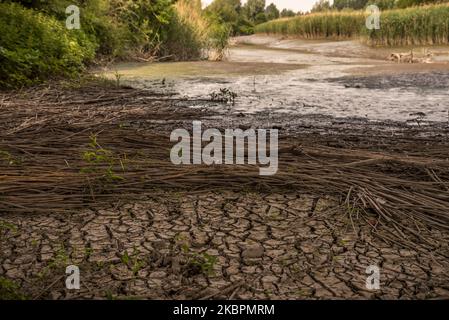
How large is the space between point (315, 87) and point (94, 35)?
600 centimetres

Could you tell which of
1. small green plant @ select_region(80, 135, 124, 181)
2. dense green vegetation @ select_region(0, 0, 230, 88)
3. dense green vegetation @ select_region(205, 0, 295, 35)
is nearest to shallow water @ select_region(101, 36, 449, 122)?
dense green vegetation @ select_region(0, 0, 230, 88)

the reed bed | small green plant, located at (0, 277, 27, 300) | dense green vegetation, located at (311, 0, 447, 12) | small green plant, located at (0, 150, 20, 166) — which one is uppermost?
dense green vegetation, located at (311, 0, 447, 12)

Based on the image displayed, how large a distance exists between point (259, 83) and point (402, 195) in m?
6.01

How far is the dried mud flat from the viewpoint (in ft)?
6.52

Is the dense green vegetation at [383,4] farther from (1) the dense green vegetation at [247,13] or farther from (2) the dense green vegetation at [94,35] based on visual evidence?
(2) the dense green vegetation at [94,35]

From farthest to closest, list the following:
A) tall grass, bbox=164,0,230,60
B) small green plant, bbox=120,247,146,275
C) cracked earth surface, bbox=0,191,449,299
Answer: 1. tall grass, bbox=164,0,230,60
2. small green plant, bbox=120,247,146,275
3. cracked earth surface, bbox=0,191,449,299

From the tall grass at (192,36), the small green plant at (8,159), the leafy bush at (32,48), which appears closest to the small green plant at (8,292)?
the small green plant at (8,159)

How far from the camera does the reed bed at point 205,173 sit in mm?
2723

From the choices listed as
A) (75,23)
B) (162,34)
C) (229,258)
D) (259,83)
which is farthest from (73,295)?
(162,34)

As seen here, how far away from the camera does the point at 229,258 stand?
2.21m

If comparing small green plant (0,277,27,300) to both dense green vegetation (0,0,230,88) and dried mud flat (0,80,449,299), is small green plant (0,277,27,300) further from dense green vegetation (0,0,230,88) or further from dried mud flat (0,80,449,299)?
dense green vegetation (0,0,230,88)

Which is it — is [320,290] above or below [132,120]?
below

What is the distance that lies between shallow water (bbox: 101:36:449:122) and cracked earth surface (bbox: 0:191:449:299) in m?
3.12
